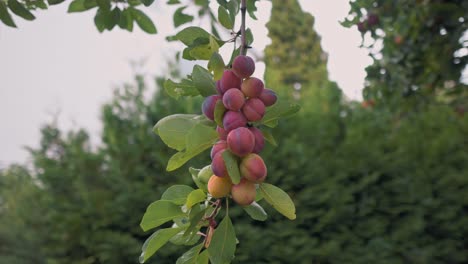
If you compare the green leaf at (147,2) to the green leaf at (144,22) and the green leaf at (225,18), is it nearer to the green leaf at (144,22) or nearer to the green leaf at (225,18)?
the green leaf at (225,18)

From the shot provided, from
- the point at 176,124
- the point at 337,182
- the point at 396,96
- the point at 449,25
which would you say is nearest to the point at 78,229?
the point at 337,182

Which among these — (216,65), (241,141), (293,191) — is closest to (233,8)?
(216,65)

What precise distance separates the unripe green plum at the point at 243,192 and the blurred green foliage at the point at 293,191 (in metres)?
1.97

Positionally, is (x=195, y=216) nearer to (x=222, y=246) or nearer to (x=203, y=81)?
(x=222, y=246)

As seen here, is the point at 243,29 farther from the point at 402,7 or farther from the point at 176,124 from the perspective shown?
the point at 402,7

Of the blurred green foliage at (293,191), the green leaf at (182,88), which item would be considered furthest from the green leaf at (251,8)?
the blurred green foliage at (293,191)

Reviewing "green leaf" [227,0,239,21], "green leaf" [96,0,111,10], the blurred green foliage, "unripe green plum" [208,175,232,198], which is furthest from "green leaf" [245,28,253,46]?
the blurred green foliage

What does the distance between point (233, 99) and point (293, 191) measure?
2375mm

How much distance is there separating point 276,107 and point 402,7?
57.8 inches

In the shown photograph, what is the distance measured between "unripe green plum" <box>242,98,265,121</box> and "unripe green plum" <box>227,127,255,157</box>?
30 millimetres

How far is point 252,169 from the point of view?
1.67ft

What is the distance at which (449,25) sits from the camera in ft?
6.28

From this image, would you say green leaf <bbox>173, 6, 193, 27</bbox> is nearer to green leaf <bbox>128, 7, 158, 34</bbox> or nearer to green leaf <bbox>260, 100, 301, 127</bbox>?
green leaf <bbox>128, 7, 158, 34</bbox>

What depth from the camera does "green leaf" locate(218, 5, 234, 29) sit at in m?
0.65
